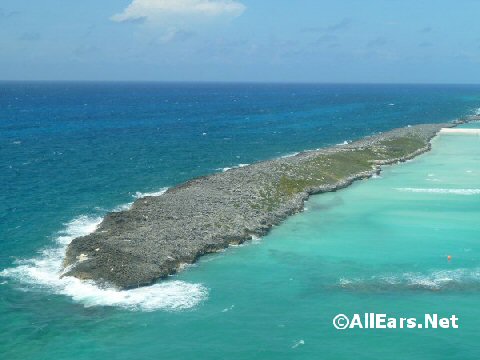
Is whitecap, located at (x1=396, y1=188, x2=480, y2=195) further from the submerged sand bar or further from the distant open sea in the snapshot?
the submerged sand bar

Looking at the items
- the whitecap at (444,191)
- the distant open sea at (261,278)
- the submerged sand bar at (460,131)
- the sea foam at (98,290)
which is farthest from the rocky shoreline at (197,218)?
the submerged sand bar at (460,131)

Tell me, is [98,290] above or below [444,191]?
below

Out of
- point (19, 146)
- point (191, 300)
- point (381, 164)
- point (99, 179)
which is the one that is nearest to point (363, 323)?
point (191, 300)

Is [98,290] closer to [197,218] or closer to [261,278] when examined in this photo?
[261,278]

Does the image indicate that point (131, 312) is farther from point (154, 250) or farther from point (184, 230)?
point (184, 230)

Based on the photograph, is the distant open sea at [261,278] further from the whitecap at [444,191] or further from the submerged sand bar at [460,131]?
the submerged sand bar at [460,131]

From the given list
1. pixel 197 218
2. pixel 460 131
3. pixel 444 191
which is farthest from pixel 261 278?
pixel 460 131

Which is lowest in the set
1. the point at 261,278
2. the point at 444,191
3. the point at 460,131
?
the point at 261,278
